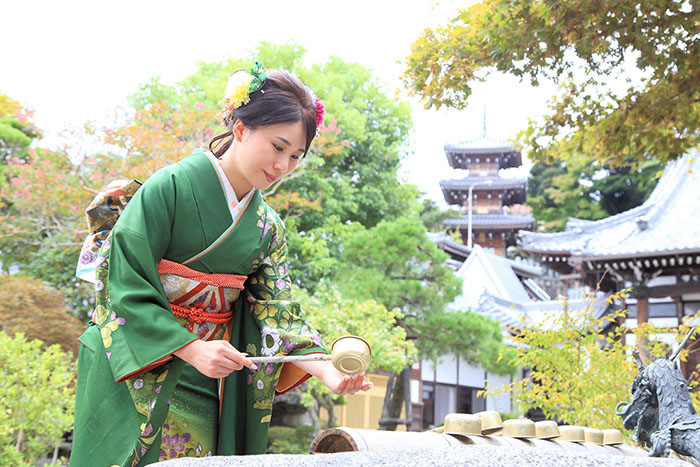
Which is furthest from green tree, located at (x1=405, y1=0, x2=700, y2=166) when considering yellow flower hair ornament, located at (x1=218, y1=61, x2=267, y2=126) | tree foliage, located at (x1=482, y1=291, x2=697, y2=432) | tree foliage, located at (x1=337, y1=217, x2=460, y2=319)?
tree foliage, located at (x1=337, y1=217, x2=460, y2=319)

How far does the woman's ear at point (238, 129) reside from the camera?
198cm

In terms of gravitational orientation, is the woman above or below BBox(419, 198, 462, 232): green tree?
below

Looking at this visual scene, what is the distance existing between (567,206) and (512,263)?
4190 mm

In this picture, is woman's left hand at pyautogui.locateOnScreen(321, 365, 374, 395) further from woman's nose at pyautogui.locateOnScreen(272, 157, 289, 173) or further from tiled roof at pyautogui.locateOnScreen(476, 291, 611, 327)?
tiled roof at pyautogui.locateOnScreen(476, 291, 611, 327)

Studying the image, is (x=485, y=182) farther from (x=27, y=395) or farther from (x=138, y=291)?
(x=138, y=291)

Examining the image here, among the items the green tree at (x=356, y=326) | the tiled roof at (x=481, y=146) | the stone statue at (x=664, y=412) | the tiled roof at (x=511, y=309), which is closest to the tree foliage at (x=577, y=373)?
the stone statue at (x=664, y=412)

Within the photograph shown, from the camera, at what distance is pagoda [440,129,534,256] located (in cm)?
2950

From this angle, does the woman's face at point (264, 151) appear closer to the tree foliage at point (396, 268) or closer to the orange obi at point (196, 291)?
the orange obi at point (196, 291)

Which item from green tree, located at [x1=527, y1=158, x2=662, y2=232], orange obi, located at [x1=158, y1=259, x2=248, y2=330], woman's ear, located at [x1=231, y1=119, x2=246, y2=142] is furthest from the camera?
green tree, located at [x1=527, y1=158, x2=662, y2=232]

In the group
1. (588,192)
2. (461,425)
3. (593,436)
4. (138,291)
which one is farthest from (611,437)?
(588,192)

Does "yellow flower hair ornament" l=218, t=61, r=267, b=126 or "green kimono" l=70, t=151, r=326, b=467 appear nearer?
"green kimono" l=70, t=151, r=326, b=467

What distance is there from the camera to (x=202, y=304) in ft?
6.39

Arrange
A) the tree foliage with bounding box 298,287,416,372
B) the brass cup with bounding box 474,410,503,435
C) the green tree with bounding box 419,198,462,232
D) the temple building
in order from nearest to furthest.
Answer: the brass cup with bounding box 474,410,503,435 → the tree foliage with bounding box 298,287,416,372 → the temple building → the green tree with bounding box 419,198,462,232

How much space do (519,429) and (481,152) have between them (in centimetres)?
2804
